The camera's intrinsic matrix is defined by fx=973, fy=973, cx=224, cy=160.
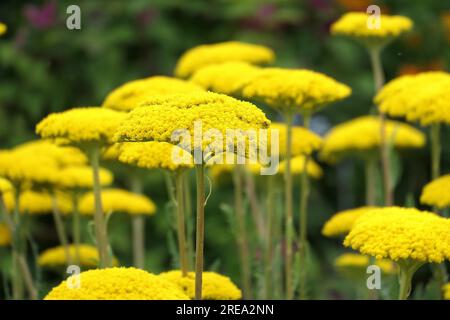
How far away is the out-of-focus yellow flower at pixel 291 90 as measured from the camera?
2264mm

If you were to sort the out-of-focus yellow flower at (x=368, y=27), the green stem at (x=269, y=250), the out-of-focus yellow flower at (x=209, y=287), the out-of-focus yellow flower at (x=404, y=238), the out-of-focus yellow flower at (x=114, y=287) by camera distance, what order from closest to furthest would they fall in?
the out-of-focus yellow flower at (x=114, y=287), the out-of-focus yellow flower at (x=404, y=238), the out-of-focus yellow flower at (x=209, y=287), the green stem at (x=269, y=250), the out-of-focus yellow flower at (x=368, y=27)

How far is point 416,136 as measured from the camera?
123 inches

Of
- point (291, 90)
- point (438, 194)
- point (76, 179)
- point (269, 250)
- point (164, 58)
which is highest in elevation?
point (164, 58)

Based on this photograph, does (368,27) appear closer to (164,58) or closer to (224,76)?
(224,76)

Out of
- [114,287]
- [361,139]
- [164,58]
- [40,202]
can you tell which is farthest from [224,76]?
[164,58]

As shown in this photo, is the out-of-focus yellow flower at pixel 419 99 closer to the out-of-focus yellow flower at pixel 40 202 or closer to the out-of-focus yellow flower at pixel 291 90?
the out-of-focus yellow flower at pixel 291 90

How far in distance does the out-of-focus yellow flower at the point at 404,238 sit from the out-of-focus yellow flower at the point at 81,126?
63 centimetres

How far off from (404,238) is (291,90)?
0.59m

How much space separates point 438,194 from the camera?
7.75 feet

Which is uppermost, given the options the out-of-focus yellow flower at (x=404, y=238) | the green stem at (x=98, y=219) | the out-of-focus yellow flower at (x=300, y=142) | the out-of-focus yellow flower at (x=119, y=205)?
the out-of-focus yellow flower at (x=300, y=142)

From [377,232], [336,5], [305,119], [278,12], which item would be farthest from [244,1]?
[377,232]

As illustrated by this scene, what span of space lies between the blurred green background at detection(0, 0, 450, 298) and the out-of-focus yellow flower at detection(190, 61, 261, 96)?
4.91ft

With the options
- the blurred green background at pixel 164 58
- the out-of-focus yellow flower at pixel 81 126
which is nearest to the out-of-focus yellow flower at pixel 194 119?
the out-of-focus yellow flower at pixel 81 126
